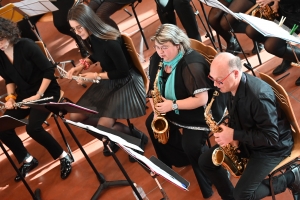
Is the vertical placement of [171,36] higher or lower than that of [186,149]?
higher

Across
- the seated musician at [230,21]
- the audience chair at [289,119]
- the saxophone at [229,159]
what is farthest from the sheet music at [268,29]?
the seated musician at [230,21]

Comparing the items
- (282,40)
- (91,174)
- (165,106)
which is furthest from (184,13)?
(91,174)

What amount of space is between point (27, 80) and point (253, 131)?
2.10m

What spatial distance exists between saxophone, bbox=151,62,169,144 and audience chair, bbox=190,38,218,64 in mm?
307

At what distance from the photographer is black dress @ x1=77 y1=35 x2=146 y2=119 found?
9.99ft

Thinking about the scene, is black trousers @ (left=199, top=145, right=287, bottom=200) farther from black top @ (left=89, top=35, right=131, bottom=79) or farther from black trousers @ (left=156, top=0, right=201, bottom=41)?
black trousers @ (left=156, top=0, right=201, bottom=41)

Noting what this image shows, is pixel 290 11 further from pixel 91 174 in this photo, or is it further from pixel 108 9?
pixel 91 174

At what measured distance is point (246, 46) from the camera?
4137 millimetres

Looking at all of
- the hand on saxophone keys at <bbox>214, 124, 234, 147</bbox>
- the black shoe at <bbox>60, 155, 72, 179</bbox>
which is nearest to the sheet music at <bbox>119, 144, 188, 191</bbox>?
the hand on saxophone keys at <bbox>214, 124, 234, 147</bbox>

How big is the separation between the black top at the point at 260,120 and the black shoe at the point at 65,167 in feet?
6.08

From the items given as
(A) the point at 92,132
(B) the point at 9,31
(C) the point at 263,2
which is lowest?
(A) the point at 92,132

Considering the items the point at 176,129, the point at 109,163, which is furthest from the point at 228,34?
the point at 109,163

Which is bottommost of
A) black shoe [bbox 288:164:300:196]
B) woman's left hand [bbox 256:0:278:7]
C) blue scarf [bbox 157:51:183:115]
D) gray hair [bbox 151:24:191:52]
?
black shoe [bbox 288:164:300:196]

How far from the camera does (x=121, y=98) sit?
10.4ft
